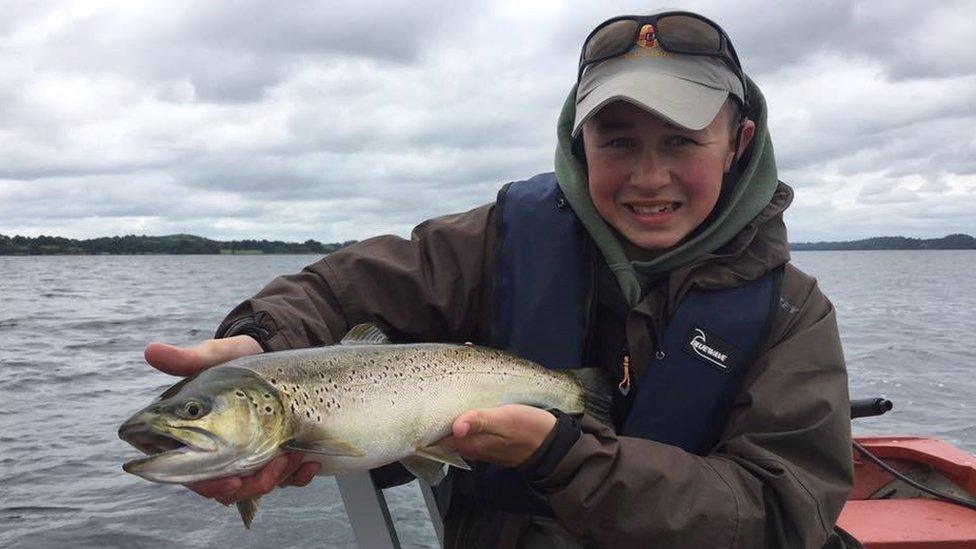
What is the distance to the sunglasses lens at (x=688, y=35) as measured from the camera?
3.46 metres

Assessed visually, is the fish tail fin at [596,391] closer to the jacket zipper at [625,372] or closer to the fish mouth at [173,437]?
the jacket zipper at [625,372]

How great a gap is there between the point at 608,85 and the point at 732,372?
1.28m

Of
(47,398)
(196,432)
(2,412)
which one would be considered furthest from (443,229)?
(47,398)

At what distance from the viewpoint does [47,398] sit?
15734 millimetres

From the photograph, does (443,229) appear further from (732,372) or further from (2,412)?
(2,412)

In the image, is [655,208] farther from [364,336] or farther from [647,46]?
[364,336]

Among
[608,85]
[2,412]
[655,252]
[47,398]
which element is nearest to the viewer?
[608,85]

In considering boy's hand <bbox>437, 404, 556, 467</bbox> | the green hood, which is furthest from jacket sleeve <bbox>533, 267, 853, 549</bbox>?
the green hood

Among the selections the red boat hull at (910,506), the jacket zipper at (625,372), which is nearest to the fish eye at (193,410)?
the jacket zipper at (625,372)

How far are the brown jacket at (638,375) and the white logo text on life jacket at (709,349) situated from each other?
0.42 feet

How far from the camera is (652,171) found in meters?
3.38

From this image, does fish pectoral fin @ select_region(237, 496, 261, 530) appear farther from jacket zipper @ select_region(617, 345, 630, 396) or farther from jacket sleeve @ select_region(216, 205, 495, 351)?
jacket zipper @ select_region(617, 345, 630, 396)

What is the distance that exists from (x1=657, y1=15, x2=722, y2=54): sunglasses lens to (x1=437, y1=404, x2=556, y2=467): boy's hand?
1.66 metres

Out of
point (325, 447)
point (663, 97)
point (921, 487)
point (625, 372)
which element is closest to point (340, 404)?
point (325, 447)
